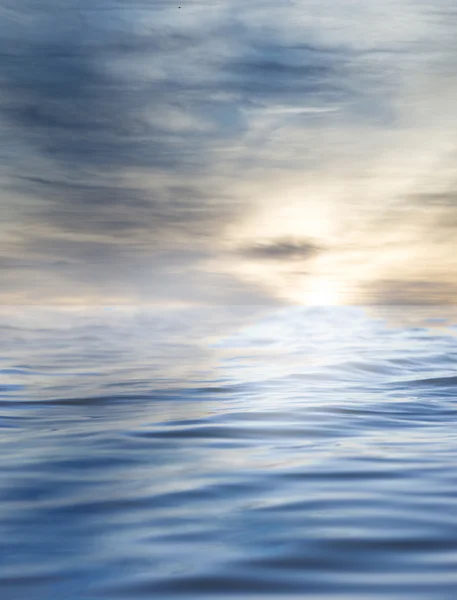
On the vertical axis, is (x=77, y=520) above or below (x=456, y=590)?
above

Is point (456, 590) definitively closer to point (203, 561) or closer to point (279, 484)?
point (203, 561)

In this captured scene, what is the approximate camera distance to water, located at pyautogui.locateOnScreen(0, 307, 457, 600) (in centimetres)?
234

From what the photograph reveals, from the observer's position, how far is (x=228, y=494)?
3.46 metres

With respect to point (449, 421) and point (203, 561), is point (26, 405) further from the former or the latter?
point (203, 561)

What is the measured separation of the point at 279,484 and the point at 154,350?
1312cm

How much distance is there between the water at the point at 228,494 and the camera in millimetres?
2342

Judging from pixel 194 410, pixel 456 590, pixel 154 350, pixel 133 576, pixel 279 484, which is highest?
pixel 154 350

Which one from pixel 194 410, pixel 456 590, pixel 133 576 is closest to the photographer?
pixel 456 590

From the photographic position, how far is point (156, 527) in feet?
9.48

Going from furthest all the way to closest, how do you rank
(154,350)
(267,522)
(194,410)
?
(154,350)
(194,410)
(267,522)

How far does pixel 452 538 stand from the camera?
9.04 feet

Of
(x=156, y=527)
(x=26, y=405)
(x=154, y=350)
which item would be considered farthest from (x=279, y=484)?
(x=154, y=350)

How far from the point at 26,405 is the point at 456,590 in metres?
5.71

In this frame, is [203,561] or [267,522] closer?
[203,561]
